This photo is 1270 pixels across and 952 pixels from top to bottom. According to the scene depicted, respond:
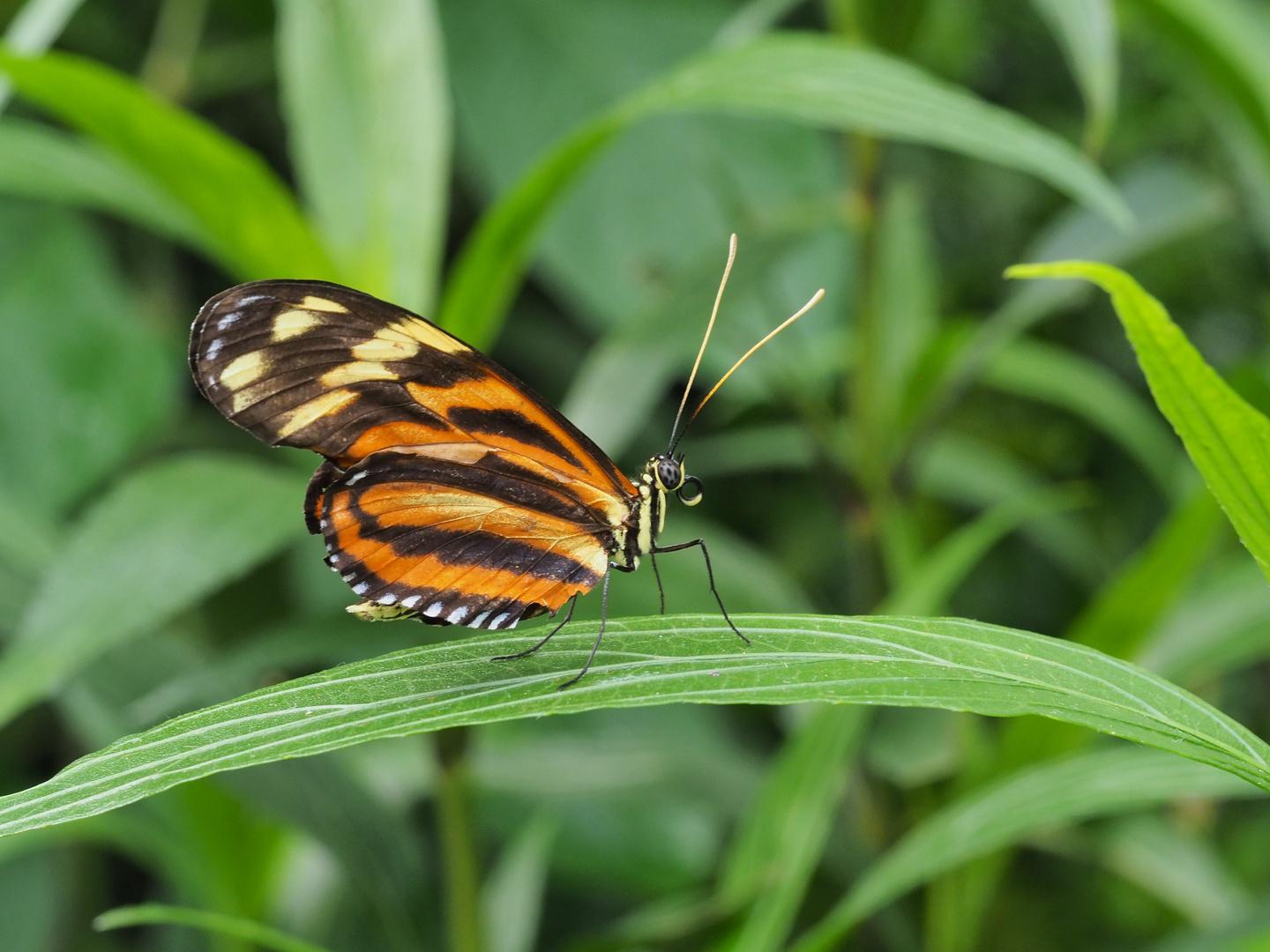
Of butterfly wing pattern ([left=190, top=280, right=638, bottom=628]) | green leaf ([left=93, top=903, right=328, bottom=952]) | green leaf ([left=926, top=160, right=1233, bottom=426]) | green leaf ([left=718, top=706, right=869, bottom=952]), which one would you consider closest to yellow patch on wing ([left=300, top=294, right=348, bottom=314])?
butterfly wing pattern ([left=190, top=280, right=638, bottom=628])

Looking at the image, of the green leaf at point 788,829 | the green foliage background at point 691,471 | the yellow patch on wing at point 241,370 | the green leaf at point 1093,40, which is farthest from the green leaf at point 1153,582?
the yellow patch on wing at point 241,370

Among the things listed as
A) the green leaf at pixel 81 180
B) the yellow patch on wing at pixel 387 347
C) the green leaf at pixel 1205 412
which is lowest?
the green leaf at pixel 1205 412

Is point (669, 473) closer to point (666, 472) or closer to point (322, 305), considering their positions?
point (666, 472)

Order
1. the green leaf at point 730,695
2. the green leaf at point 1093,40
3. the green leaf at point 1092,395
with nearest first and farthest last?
the green leaf at point 730,695 < the green leaf at point 1093,40 < the green leaf at point 1092,395

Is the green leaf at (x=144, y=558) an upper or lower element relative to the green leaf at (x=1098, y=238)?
lower

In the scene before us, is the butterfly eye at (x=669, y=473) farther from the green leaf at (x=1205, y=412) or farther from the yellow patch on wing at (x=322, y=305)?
the green leaf at (x=1205, y=412)

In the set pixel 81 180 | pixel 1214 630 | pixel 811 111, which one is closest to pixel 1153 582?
pixel 1214 630
